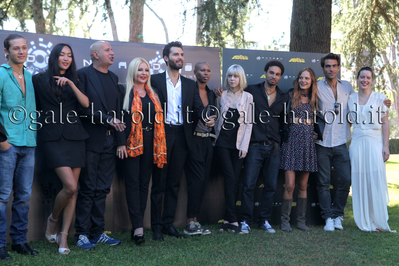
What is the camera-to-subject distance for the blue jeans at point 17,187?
11.7ft

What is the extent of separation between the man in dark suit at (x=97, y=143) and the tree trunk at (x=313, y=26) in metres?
3.69

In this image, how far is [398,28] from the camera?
7586 millimetres

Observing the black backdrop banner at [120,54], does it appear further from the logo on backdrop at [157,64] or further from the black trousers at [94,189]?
the black trousers at [94,189]

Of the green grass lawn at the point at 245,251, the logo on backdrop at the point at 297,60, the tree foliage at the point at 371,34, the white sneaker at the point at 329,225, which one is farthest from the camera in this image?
the tree foliage at the point at 371,34

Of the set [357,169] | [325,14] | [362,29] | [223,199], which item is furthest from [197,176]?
[362,29]

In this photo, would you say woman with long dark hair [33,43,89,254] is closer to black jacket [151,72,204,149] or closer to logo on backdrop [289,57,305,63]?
black jacket [151,72,204,149]

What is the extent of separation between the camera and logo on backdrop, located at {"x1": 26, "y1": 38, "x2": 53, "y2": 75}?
187 inches

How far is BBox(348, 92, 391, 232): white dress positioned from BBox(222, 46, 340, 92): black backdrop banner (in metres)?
1.12

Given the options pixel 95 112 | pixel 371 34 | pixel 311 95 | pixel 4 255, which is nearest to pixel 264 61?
pixel 311 95

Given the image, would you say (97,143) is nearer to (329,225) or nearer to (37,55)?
(37,55)

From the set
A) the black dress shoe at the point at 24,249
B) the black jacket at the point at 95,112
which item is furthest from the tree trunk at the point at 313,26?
the black dress shoe at the point at 24,249

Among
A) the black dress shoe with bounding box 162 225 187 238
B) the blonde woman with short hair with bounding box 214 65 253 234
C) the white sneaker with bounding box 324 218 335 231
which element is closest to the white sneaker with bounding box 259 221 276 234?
the blonde woman with short hair with bounding box 214 65 253 234

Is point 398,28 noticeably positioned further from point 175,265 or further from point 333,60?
point 175,265

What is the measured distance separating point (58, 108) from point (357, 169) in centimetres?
379
